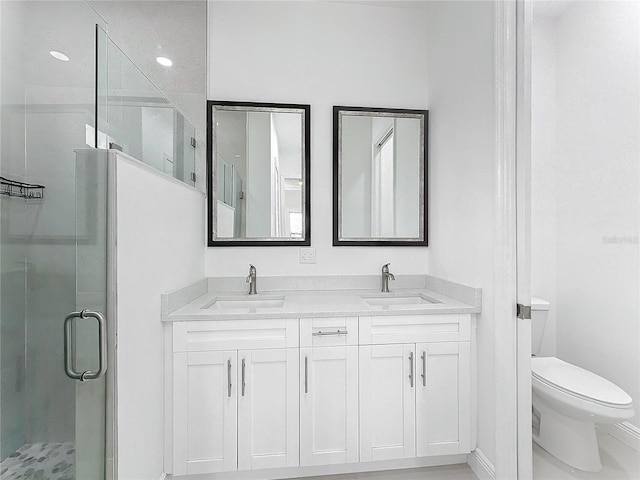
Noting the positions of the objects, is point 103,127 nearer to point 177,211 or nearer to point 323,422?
point 177,211

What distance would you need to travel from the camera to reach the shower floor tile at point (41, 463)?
1.08 meters

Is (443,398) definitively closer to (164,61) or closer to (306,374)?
(306,374)

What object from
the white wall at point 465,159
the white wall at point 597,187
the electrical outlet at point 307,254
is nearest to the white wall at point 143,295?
the electrical outlet at point 307,254

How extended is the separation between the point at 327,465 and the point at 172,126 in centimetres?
195

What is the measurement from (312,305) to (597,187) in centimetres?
134

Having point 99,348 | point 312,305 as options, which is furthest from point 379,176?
point 99,348

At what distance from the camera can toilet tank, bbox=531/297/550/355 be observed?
4.91ft

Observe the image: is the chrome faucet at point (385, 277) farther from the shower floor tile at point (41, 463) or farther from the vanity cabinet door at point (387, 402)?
the shower floor tile at point (41, 463)

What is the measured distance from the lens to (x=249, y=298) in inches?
87.0

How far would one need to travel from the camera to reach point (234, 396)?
1717mm

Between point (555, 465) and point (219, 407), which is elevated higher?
point (219, 407)

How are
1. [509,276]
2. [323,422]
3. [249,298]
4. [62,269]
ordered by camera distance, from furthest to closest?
[249,298], [323,422], [509,276], [62,269]

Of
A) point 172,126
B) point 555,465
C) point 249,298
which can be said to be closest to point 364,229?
point 249,298

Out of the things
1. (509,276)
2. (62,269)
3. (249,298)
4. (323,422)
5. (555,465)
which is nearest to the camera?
(62,269)
